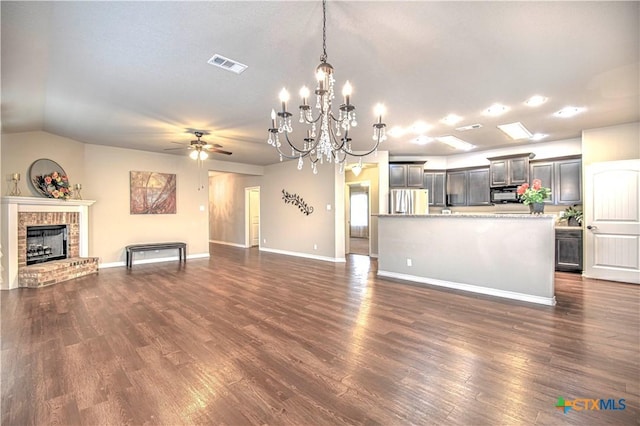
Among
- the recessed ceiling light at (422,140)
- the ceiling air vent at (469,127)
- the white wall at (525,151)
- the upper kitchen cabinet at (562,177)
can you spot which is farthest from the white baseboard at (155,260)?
the upper kitchen cabinet at (562,177)

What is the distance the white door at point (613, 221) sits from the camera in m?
4.77

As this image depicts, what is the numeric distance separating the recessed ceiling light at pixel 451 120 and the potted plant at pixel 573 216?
329 cm

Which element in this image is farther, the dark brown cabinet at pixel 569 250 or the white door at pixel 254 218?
the white door at pixel 254 218

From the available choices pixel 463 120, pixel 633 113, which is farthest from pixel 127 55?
pixel 633 113

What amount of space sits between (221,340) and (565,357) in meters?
2.98

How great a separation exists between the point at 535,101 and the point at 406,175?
3622 mm

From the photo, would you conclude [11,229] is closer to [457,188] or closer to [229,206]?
[229,206]

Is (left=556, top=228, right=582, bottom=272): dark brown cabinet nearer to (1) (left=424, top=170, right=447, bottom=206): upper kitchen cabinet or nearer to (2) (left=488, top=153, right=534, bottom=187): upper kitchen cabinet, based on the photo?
(2) (left=488, top=153, right=534, bottom=187): upper kitchen cabinet

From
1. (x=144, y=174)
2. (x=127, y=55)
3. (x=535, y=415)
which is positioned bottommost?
(x=535, y=415)

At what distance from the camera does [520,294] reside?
393 centimetres

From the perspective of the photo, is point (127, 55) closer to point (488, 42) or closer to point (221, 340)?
point (221, 340)

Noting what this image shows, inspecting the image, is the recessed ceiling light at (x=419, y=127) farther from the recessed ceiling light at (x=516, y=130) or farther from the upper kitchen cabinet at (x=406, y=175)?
the upper kitchen cabinet at (x=406, y=175)

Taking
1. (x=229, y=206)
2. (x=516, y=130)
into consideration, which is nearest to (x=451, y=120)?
(x=516, y=130)

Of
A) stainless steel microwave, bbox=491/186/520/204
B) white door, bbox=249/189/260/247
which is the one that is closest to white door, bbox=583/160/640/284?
stainless steel microwave, bbox=491/186/520/204
